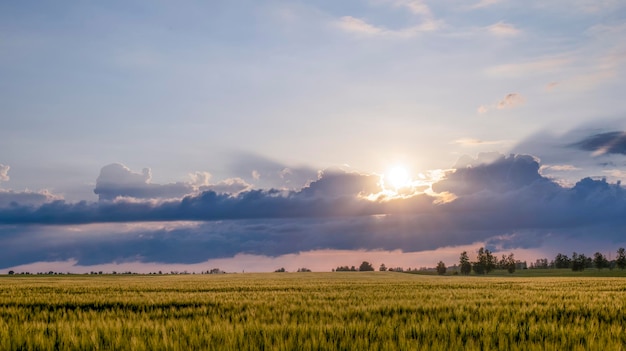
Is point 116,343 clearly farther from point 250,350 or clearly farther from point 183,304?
point 183,304

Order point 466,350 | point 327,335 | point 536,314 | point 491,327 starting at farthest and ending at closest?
point 536,314 → point 491,327 → point 327,335 → point 466,350

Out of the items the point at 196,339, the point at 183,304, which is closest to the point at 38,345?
the point at 196,339

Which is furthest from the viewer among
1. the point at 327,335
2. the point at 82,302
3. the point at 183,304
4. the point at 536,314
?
the point at 82,302

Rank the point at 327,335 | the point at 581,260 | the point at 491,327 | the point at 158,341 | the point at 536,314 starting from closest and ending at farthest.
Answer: the point at 158,341, the point at 327,335, the point at 491,327, the point at 536,314, the point at 581,260

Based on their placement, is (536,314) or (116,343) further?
(536,314)

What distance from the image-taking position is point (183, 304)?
55.5 ft

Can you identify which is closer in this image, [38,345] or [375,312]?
Result: [38,345]

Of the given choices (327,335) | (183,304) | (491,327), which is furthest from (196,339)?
(183,304)

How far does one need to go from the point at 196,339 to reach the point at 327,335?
1.96 meters

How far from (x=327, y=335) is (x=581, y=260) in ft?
554

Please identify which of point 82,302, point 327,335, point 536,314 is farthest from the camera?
point 82,302

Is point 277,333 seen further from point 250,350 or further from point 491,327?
point 491,327

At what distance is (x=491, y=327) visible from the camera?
29.6 ft

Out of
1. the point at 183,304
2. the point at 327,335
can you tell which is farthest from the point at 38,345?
the point at 183,304
